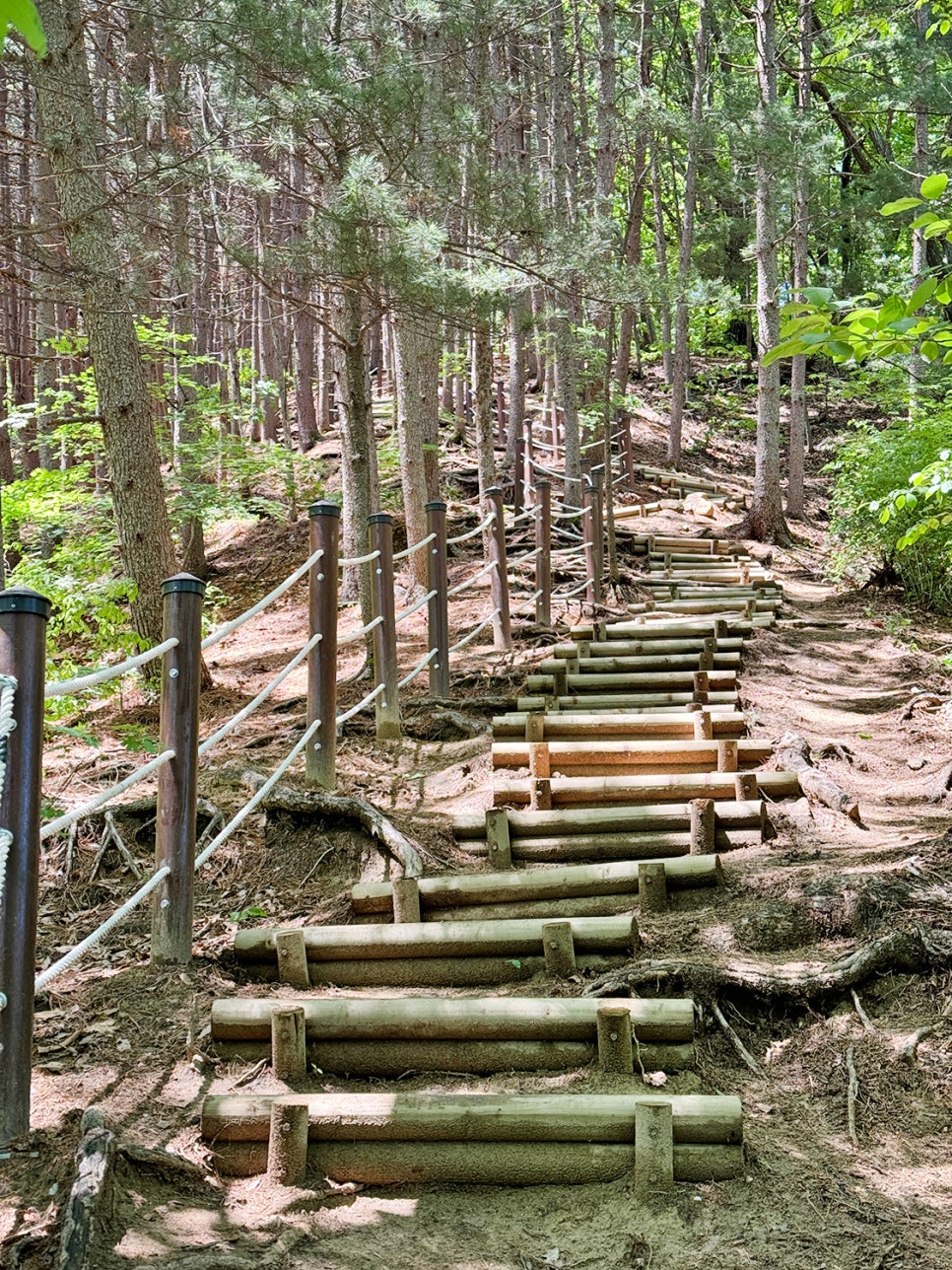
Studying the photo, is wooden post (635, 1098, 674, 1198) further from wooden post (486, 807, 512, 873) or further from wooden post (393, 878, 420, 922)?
wooden post (486, 807, 512, 873)

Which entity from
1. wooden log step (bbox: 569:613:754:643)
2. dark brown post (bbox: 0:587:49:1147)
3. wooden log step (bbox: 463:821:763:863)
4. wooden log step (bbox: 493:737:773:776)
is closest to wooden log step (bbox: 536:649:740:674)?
wooden log step (bbox: 569:613:754:643)

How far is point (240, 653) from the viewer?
35.0 feet

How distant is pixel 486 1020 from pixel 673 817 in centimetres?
175

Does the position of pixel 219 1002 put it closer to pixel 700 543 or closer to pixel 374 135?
pixel 374 135

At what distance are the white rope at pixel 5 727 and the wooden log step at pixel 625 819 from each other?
8.19 ft

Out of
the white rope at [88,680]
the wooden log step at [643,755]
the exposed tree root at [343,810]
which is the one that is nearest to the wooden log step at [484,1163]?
the white rope at [88,680]

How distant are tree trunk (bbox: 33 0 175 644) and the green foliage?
6275 millimetres

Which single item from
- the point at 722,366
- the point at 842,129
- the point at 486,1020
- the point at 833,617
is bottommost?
the point at 486,1020

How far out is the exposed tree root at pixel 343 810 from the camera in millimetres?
4246

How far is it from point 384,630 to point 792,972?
10.9ft

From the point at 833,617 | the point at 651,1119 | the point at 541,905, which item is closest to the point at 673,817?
the point at 541,905

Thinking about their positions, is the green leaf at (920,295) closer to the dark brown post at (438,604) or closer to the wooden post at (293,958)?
the wooden post at (293,958)

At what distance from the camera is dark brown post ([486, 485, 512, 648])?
27.2 ft

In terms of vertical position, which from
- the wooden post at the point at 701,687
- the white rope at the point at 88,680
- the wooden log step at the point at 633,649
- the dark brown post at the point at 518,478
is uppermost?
the dark brown post at the point at 518,478
